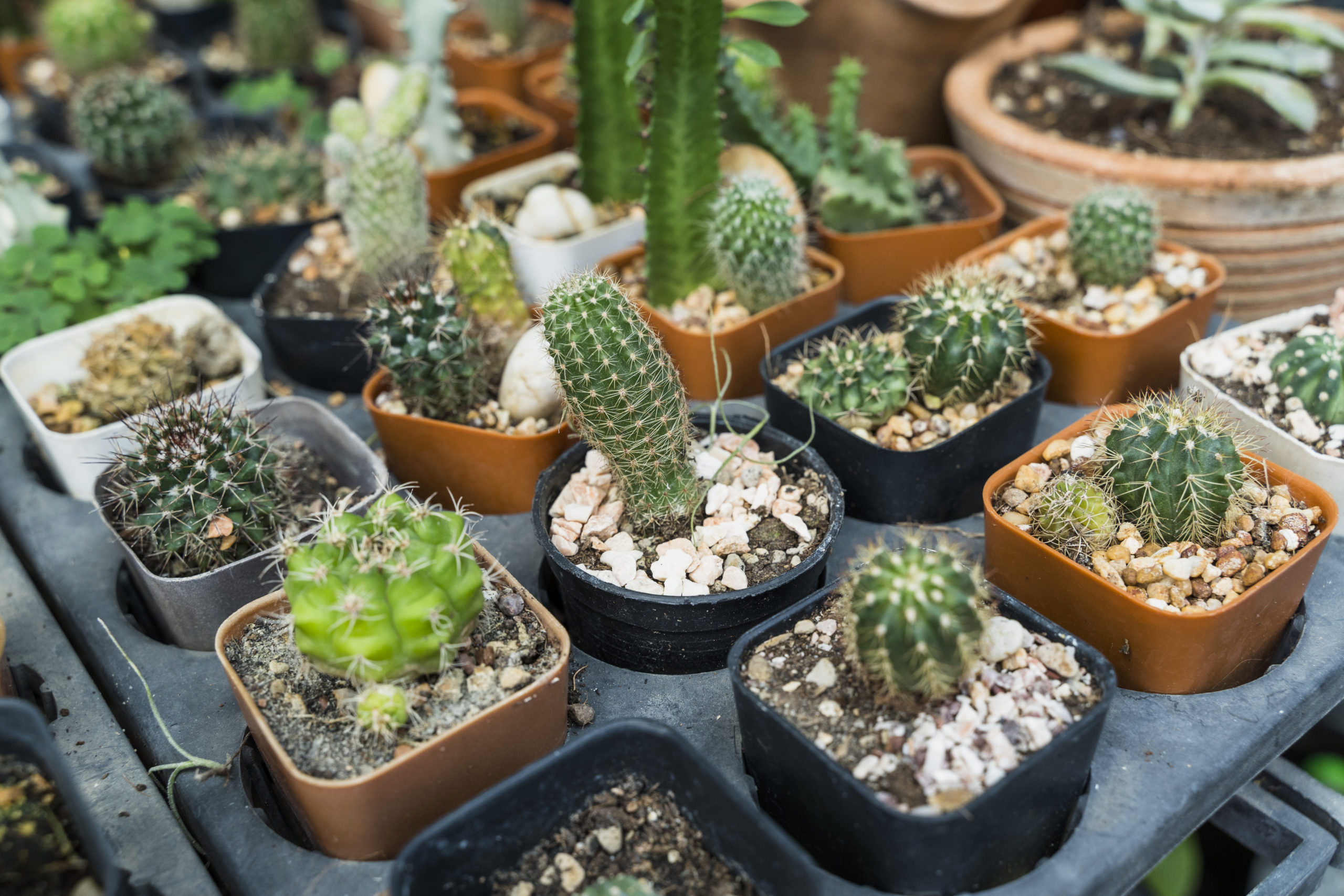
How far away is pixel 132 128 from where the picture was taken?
334 centimetres

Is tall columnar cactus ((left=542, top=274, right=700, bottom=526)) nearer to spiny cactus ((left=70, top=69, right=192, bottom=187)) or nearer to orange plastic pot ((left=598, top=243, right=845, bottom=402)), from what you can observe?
orange plastic pot ((left=598, top=243, right=845, bottom=402))

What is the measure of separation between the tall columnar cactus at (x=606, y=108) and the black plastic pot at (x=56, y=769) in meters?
1.72

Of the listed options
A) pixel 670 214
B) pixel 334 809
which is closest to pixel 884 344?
pixel 670 214

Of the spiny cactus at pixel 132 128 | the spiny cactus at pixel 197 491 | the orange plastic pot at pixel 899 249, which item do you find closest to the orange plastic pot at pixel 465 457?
the spiny cactus at pixel 197 491

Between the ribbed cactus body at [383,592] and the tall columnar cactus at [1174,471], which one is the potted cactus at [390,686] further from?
→ the tall columnar cactus at [1174,471]

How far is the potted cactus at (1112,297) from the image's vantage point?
2.35 meters

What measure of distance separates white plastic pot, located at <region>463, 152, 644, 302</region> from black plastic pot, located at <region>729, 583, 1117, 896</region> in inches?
50.8

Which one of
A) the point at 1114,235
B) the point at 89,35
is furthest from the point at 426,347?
the point at 89,35

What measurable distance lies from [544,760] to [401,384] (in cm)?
100

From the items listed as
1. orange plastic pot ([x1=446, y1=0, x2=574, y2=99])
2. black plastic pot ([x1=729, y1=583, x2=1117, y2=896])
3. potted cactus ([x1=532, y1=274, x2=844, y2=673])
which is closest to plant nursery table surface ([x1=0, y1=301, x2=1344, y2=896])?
black plastic pot ([x1=729, y1=583, x2=1117, y2=896])

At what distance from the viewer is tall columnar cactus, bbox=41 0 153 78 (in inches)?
154

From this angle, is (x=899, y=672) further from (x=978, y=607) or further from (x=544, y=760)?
(x=544, y=760)

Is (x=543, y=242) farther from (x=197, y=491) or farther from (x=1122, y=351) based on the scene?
(x=1122, y=351)

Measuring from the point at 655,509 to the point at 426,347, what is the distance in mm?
610
